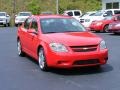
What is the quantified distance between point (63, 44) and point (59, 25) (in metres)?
1.68

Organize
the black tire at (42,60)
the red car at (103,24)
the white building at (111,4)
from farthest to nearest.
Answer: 1. the white building at (111,4)
2. the red car at (103,24)
3. the black tire at (42,60)

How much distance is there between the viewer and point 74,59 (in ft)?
31.7

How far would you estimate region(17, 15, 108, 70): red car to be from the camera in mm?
9727

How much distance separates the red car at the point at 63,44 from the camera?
9.73 metres

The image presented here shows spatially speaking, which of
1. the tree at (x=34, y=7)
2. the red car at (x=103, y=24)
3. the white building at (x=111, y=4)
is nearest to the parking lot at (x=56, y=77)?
the red car at (x=103, y=24)

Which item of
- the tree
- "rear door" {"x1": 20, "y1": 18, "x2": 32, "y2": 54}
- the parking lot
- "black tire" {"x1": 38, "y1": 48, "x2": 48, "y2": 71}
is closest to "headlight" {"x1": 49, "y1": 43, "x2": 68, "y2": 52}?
"black tire" {"x1": 38, "y1": 48, "x2": 48, "y2": 71}

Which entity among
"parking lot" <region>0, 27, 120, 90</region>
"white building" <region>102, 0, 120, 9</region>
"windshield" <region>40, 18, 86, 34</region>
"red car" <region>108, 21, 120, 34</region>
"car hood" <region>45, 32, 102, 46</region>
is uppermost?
"white building" <region>102, 0, 120, 9</region>

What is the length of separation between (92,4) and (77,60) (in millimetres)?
53443

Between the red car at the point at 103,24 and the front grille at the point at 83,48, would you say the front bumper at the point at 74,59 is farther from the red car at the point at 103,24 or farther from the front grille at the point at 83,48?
the red car at the point at 103,24

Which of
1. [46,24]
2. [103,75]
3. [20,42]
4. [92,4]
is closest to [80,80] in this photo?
[103,75]

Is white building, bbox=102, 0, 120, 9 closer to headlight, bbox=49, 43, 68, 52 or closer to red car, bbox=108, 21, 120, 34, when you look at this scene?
red car, bbox=108, 21, 120, 34

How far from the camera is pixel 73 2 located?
6406 cm

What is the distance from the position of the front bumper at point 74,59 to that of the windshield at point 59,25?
4.54 feet

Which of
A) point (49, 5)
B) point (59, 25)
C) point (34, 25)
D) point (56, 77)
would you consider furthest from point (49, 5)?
point (56, 77)
